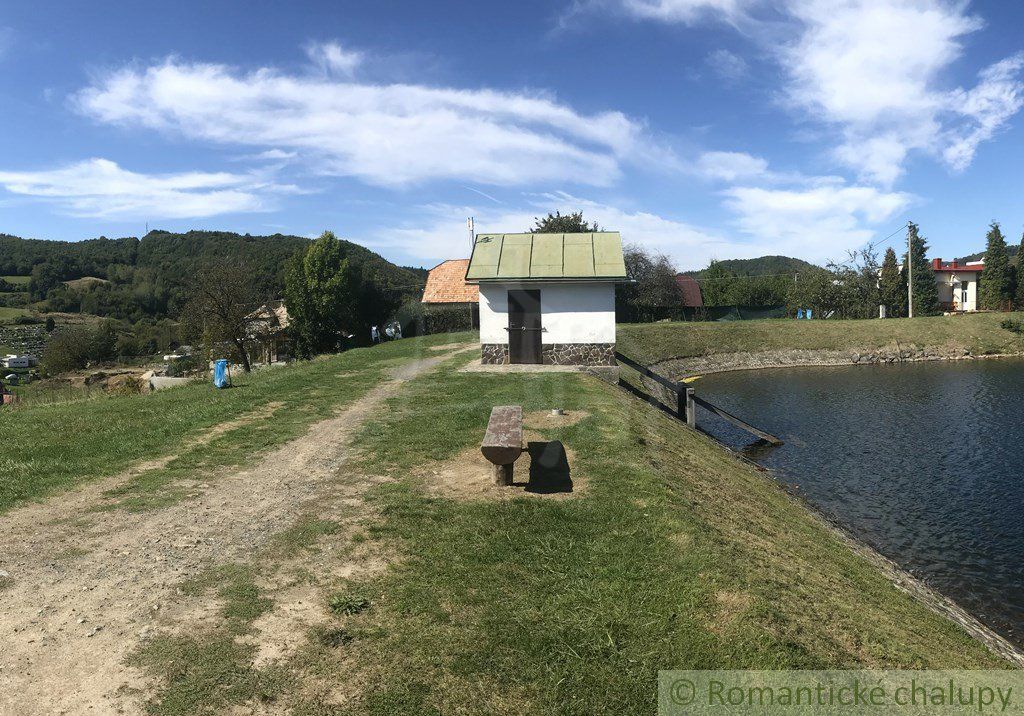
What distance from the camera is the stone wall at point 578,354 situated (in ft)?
70.5

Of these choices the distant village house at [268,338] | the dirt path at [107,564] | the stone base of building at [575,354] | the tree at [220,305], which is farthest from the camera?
the distant village house at [268,338]

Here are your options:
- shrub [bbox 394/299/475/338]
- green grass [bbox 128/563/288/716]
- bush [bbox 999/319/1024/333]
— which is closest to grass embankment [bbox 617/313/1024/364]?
bush [bbox 999/319/1024/333]

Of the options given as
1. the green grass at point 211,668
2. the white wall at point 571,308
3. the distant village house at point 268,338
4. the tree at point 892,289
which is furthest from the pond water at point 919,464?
the distant village house at point 268,338

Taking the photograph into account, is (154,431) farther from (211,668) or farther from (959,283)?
(959,283)

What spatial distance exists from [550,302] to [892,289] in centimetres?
5041

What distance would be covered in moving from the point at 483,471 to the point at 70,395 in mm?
18289

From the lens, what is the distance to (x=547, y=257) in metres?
22.1

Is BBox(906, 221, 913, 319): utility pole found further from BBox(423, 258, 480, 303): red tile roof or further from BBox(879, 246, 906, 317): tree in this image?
BBox(423, 258, 480, 303): red tile roof

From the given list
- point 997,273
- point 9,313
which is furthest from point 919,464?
point 9,313

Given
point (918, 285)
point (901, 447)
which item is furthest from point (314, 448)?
point (918, 285)

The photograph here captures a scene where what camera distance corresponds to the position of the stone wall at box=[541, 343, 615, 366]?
21500mm

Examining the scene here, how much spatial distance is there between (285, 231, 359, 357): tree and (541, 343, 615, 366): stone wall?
78.2ft

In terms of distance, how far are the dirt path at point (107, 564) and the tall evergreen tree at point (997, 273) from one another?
76.4 m

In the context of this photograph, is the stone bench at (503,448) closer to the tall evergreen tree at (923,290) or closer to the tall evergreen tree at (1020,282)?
the tall evergreen tree at (923,290)
